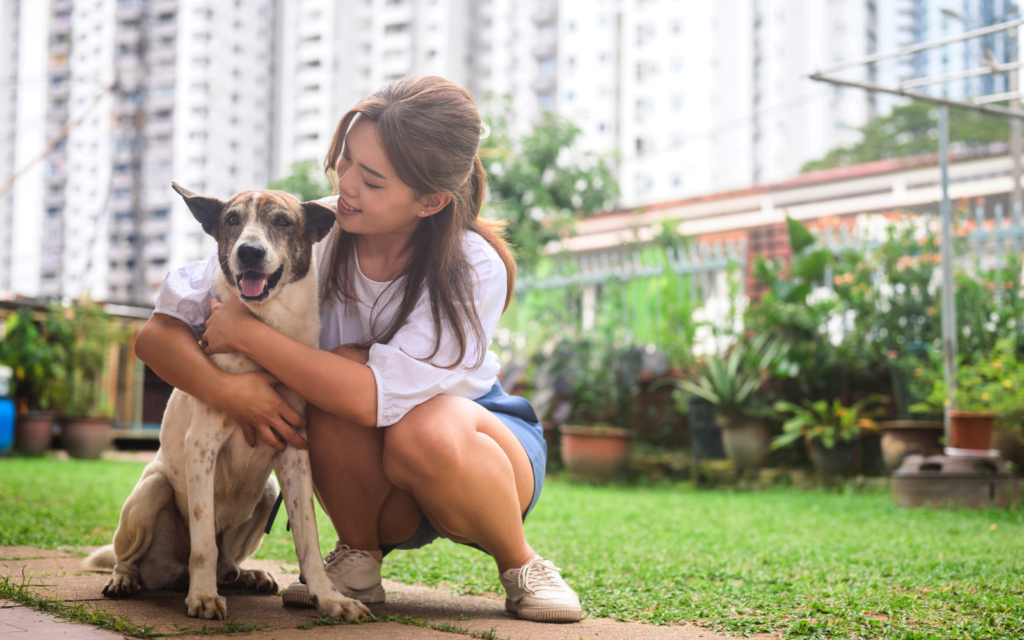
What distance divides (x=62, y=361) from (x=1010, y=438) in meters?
8.97

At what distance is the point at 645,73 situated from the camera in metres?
50.0

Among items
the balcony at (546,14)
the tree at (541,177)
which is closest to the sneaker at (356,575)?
the tree at (541,177)

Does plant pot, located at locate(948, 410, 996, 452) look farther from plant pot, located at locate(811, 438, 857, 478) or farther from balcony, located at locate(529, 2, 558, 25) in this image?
balcony, located at locate(529, 2, 558, 25)

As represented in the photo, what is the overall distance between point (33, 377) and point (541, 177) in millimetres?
6144

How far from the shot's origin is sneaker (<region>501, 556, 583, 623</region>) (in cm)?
192

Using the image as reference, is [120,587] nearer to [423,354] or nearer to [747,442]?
[423,354]

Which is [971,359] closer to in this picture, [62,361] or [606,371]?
[606,371]

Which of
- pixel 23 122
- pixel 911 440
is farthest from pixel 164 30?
pixel 911 440

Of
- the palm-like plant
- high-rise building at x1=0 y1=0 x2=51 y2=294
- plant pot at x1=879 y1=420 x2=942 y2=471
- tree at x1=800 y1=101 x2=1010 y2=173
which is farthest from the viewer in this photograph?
high-rise building at x1=0 y1=0 x2=51 y2=294

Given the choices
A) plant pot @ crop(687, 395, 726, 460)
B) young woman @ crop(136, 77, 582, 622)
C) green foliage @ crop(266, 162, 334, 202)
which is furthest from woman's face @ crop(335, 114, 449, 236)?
green foliage @ crop(266, 162, 334, 202)

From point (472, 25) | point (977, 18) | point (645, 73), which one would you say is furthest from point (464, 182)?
point (472, 25)

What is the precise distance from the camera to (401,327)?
2.09m

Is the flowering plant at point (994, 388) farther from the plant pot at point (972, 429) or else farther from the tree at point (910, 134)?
the tree at point (910, 134)

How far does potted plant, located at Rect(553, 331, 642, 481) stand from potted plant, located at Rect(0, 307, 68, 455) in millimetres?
5480
